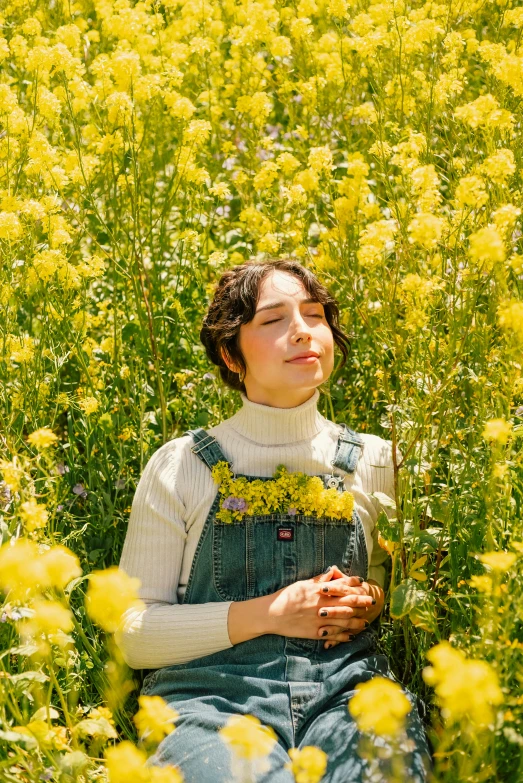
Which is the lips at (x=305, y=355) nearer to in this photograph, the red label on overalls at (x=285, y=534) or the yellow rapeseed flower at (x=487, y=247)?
the red label on overalls at (x=285, y=534)

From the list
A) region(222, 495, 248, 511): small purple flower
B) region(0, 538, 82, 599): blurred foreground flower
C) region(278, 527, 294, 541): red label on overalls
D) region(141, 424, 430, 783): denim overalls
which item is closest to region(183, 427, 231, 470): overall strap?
region(141, 424, 430, 783): denim overalls

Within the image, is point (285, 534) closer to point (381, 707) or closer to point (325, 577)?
point (325, 577)

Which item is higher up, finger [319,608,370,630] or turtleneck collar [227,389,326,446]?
turtleneck collar [227,389,326,446]

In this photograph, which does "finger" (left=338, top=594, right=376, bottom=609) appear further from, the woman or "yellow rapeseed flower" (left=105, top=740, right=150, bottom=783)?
"yellow rapeseed flower" (left=105, top=740, right=150, bottom=783)

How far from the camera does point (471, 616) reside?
6.33 ft

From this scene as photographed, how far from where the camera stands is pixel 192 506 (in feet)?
7.01

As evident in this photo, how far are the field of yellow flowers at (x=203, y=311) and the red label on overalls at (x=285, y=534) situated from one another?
0.83 feet

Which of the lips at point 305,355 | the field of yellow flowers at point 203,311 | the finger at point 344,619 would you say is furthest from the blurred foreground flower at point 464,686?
the lips at point 305,355

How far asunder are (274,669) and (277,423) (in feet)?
2.04

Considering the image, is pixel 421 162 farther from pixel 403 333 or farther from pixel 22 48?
pixel 22 48

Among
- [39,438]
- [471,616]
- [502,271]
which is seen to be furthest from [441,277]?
[39,438]

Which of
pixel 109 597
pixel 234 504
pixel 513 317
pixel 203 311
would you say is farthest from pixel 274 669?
pixel 203 311

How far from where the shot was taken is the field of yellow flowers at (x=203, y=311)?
151 cm

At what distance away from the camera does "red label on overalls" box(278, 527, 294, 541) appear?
2098 millimetres
